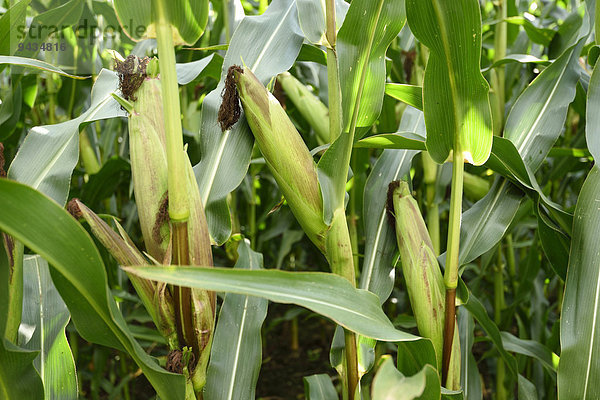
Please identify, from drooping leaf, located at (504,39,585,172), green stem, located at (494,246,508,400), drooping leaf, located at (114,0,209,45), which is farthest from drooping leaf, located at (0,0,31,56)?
green stem, located at (494,246,508,400)

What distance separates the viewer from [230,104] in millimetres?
756

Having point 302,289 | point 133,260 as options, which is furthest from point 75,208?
point 302,289

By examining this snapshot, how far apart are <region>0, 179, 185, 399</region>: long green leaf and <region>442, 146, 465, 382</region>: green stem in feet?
1.26

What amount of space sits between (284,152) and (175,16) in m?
0.22

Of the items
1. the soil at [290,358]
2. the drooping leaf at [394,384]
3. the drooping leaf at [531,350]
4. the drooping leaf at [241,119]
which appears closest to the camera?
the drooping leaf at [394,384]

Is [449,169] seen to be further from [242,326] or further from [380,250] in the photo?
[242,326]

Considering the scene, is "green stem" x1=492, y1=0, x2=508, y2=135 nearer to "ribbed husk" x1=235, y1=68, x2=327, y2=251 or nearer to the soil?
"ribbed husk" x1=235, y1=68, x2=327, y2=251

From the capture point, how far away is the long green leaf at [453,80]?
671mm

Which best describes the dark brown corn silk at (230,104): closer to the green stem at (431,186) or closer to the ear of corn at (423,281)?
the ear of corn at (423,281)

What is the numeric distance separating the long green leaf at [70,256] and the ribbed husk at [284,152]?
0.27 metres

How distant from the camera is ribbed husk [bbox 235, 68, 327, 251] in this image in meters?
0.72

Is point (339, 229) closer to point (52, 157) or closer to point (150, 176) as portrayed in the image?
point (150, 176)

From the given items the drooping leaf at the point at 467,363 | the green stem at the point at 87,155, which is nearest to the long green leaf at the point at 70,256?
the drooping leaf at the point at 467,363

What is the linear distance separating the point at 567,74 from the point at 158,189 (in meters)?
0.79
